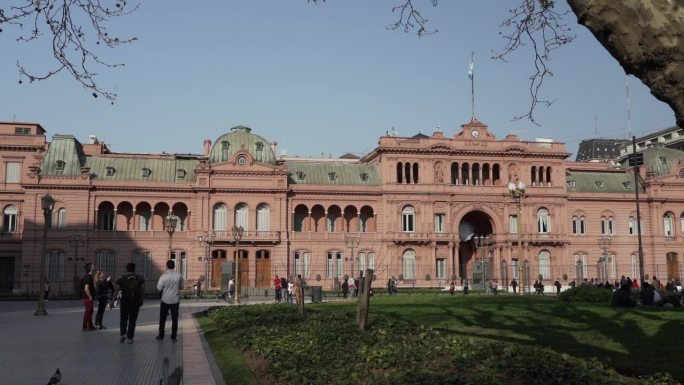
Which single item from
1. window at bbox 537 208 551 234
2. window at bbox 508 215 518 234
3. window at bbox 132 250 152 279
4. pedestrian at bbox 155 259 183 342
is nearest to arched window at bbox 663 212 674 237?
window at bbox 537 208 551 234

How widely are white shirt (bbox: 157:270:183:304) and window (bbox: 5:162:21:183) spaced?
53.5m

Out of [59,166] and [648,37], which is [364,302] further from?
[59,166]

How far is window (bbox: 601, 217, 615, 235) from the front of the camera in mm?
71812

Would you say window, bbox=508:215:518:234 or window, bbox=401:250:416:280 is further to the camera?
window, bbox=508:215:518:234

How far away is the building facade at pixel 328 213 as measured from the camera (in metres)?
60.6

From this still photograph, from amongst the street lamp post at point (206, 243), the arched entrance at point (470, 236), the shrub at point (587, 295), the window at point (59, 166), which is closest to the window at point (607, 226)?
the arched entrance at point (470, 236)

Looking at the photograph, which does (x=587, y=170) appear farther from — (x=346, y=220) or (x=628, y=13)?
(x=628, y=13)

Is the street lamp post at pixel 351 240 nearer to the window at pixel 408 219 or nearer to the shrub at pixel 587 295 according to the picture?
the window at pixel 408 219

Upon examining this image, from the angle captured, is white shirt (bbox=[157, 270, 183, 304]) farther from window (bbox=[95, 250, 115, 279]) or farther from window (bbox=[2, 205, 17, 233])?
window (bbox=[2, 205, 17, 233])

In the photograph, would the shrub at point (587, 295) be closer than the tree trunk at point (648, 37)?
No

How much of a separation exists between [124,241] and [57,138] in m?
11.9

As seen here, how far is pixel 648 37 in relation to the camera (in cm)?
484

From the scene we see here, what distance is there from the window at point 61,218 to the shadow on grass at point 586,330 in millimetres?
45370

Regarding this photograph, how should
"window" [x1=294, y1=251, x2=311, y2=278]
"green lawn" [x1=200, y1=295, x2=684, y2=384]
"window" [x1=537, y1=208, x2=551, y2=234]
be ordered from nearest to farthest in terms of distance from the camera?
"green lawn" [x1=200, y1=295, x2=684, y2=384] → "window" [x1=294, y1=251, x2=311, y2=278] → "window" [x1=537, y1=208, x2=551, y2=234]
